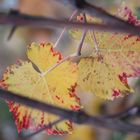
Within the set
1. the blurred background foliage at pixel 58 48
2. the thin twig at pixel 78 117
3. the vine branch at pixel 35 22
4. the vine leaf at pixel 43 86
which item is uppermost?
the vine branch at pixel 35 22

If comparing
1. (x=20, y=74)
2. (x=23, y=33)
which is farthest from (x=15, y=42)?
(x=20, y=74)

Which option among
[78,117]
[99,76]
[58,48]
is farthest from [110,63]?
[58,48]

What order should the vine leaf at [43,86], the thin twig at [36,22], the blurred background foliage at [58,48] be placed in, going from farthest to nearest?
the blurred background foliage at [58,48] < the vine leaf at [43,86] < the thin twig at [36,22]

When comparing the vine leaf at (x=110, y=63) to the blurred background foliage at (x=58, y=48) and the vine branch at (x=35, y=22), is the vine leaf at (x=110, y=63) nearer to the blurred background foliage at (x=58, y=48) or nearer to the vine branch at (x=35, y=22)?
the vine branch at (x=35, y=22)

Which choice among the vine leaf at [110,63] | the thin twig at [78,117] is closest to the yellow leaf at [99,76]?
the vine leaf at [110,63]

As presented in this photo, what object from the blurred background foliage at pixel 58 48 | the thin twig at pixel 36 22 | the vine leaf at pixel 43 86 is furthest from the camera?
the blurred background foliage at pixel 58 48

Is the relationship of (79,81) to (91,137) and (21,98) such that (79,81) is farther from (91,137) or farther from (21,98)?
(91,137)

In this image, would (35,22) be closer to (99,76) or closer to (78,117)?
(78,117)
